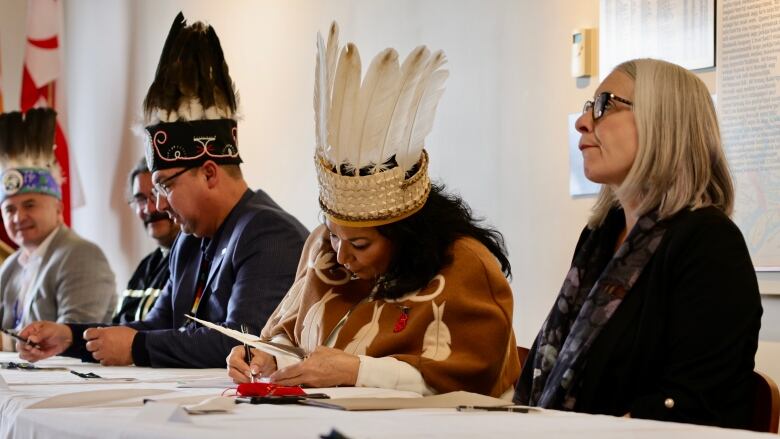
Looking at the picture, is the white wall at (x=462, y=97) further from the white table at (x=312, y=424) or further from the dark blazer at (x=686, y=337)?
the white table at (x=312, y=424)

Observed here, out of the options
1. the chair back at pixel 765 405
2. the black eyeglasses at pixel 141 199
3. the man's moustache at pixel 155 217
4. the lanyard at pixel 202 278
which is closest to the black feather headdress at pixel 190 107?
the lanyard at pixel 202 278

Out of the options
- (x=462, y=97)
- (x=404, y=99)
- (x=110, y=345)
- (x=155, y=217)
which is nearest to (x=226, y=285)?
(x=110, y=345)

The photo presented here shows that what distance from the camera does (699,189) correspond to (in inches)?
91.1

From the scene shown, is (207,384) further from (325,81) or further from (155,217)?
(155,217)

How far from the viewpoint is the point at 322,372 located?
2465 mm

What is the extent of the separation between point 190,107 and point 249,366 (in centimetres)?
139

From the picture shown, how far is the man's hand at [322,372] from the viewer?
245 cm

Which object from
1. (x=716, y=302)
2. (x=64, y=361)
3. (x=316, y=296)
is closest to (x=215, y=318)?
(x=64, y=361)

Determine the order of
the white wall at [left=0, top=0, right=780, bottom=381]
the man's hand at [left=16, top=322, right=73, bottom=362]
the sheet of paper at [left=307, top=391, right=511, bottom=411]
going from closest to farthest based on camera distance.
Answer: the sheet of paper at [left=307, top=391, right=511, bottom=411] < the man's hand at [left=16, top=322, right=73, bottom=362] < the white wall at [left=0, top=0, right=780, bottom=381]

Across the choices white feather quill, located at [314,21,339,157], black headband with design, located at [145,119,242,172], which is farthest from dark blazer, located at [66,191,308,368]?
white feather quill, located at [314,21,339,157]

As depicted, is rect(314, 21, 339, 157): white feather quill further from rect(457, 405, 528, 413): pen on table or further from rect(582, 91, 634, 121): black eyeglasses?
rect(457, 405, 528, 413): pen on table

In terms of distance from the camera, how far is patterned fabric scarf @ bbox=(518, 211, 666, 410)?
2.28 m

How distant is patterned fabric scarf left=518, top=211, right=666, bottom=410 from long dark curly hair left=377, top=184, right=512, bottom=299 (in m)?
→ 0.34

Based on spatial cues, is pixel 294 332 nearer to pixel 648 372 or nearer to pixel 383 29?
pixel 648 372
